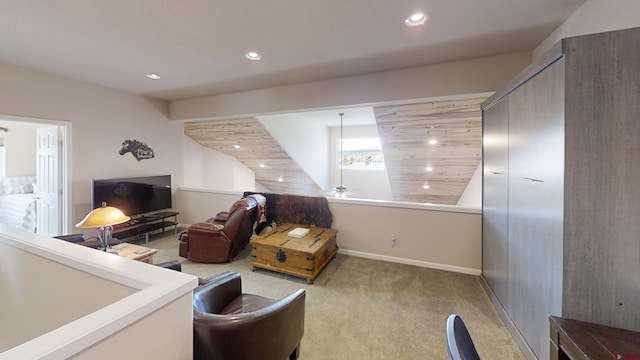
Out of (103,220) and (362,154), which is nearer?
(103,220)

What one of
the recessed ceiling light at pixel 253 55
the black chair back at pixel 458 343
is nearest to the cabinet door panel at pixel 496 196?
the black chair back at pixel 458 343

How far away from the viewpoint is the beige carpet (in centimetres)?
193

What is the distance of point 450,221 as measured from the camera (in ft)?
10.7

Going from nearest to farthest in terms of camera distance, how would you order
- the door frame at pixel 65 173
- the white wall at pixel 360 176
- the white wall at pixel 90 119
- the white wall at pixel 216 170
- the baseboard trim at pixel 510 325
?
the baseboard trim at pixel 510 325 < the white wall at pixel 90 119 < the door frame at pixel 65 173 < the white wall at pixel 216 170 < the white wall at pixel 360 176

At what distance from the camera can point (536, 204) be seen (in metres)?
1.68

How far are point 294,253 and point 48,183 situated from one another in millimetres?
4255

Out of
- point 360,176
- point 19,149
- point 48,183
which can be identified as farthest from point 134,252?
point 19,149

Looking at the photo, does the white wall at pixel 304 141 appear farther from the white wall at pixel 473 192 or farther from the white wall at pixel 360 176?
the white wall at pixel 473 192

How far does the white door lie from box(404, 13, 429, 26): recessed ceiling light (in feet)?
16.8

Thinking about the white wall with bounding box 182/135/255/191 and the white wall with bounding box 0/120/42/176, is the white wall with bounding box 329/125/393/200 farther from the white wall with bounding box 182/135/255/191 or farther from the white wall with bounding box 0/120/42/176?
the white wall with bounding box 0/120/42/176

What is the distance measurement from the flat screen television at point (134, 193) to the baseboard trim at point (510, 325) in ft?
17.6

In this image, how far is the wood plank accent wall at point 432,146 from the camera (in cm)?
381

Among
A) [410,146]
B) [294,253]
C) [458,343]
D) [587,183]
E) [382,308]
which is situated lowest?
[382,308]

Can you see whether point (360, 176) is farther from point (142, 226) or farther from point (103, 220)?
point (103, 220)
